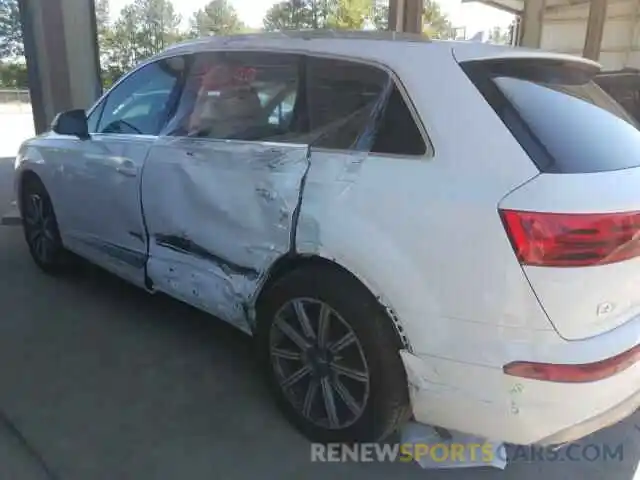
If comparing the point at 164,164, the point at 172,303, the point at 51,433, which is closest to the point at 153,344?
the point at 172,303

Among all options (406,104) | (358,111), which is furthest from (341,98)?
(406,104)

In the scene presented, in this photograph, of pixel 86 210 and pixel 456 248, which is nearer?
pixel 456 248

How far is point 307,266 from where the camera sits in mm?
2375

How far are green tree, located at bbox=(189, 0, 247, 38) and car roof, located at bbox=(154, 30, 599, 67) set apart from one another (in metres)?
5.50

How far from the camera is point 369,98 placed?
2283 mm

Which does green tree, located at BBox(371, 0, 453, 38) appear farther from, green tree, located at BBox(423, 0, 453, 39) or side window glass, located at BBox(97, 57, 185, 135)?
side window glass, located at BBox(97, 57, 185, 135)

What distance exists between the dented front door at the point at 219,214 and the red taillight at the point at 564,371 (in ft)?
3.36

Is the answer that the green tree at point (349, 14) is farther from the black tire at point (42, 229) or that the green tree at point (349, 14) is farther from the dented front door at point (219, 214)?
the dented front door at point (219, 214)

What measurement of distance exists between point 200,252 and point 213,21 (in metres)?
6.17

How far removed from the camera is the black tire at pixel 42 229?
430cm

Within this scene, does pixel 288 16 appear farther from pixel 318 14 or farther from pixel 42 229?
pixel 42 229

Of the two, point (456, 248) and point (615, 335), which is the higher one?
point (456, 248)

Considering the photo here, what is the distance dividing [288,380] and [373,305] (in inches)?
26.7

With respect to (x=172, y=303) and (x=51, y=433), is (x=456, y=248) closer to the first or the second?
(x=51, y=433)
